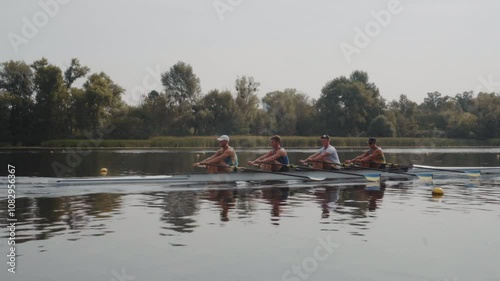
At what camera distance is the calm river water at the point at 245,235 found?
8.70 meters

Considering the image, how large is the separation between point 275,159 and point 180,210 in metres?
6.44

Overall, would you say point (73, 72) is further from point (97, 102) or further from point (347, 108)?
point (347, 108)

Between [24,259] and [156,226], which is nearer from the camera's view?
[24,259]

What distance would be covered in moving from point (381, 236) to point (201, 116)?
64148 mm

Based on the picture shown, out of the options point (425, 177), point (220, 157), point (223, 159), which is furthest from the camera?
point (425, 177)

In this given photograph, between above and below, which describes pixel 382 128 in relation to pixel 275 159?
above

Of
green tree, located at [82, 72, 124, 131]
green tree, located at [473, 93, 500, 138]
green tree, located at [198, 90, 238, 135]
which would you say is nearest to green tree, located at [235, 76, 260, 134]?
green tree, located at [198, 90, 238, 135]

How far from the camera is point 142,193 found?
57.7 feet

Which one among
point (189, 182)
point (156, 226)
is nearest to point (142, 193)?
point (189, 182)

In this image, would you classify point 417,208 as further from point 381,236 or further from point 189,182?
point 189,182

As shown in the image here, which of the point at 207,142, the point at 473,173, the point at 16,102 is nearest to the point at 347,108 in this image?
the point at 207,142

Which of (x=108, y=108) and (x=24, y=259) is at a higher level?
(x=108, y=108)

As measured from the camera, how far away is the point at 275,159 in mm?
20016

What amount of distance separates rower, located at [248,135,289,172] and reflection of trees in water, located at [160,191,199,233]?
3.26 m
